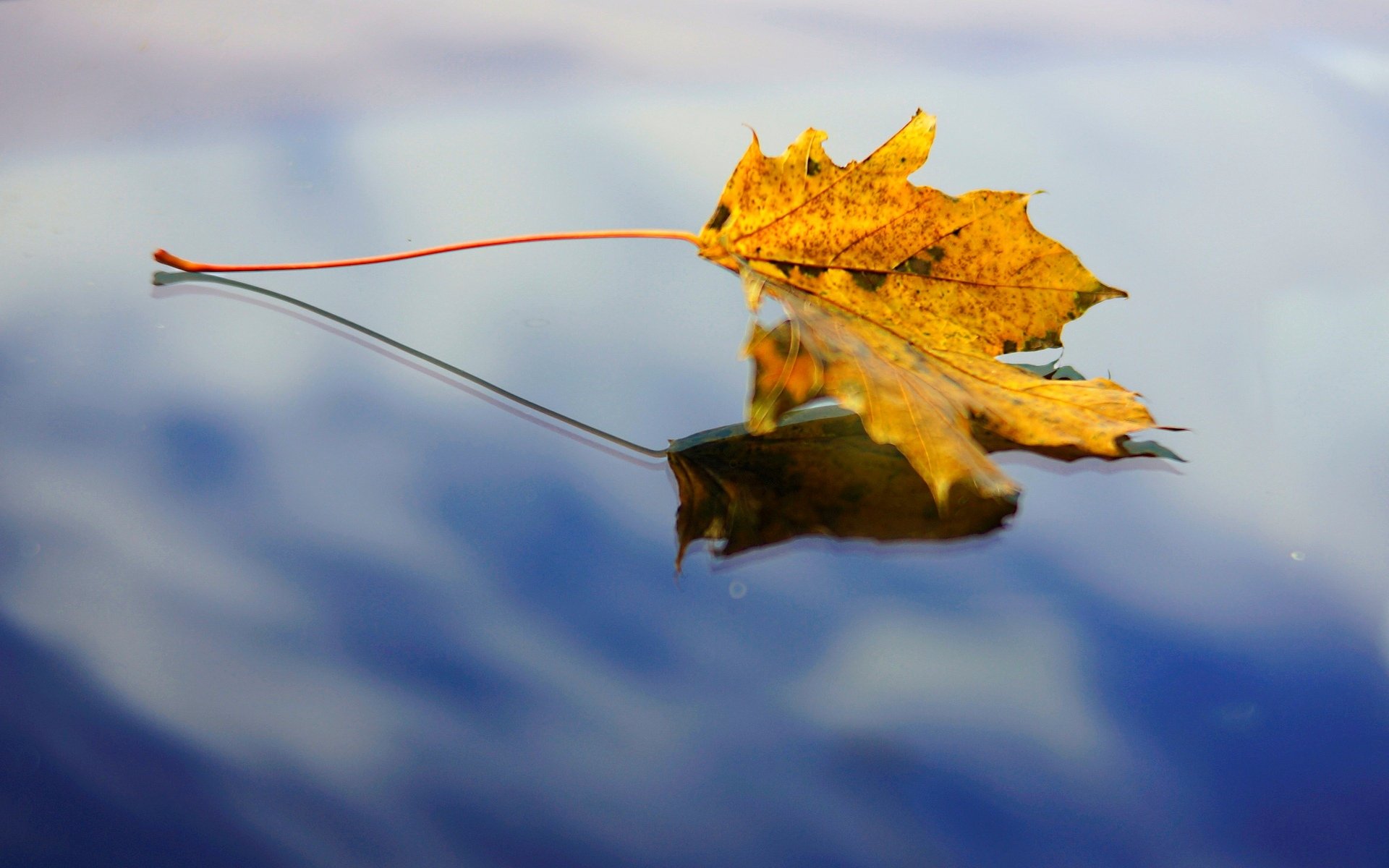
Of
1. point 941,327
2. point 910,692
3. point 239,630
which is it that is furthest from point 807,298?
point 239,630

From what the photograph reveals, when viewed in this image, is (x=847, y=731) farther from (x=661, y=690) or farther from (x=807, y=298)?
(x=807, y=298)

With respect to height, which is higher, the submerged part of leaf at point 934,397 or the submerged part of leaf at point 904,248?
the submerged part of leaf at point 904,248

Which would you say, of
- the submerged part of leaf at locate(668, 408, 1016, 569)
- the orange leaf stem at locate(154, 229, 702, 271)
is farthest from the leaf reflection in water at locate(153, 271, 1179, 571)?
the orange leaf stem at locate(154, 229, 702, 271)

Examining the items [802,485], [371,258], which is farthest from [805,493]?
[371,258]

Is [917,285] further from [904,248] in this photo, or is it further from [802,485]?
[802,485]

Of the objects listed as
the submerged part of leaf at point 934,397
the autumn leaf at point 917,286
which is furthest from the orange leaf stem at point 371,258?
the submerged part of leaf at point 934,397

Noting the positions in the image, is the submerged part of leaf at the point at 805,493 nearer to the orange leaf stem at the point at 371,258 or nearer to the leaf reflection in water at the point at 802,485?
the leaf reflection in water at the point at 802,485
